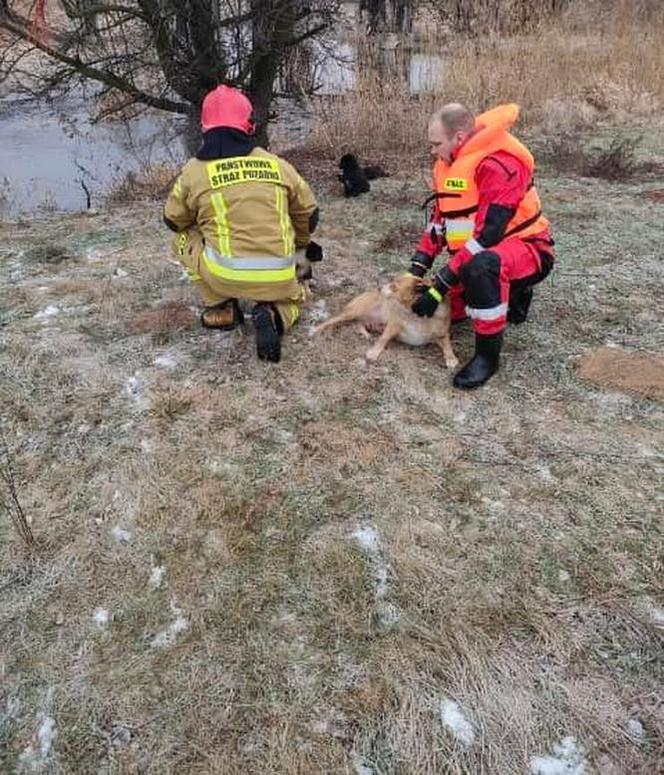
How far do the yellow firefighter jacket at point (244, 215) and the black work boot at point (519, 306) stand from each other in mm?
1463

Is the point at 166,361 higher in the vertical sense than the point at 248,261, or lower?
lower

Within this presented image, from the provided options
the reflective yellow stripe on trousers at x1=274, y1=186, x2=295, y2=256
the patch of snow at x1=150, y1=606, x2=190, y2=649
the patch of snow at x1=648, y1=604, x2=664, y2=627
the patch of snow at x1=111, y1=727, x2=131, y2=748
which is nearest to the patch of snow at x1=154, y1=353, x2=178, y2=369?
the reflective yellow stripe on trousers at x1=274, y1=186, x2=295, y2=256

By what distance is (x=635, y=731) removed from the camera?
2258 millimetres

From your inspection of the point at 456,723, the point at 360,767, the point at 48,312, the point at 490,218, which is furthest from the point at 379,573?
the point at 48,312

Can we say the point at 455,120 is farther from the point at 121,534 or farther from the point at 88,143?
the point at 88,143

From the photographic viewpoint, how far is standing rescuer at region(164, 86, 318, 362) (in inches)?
159

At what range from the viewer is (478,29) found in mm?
10477

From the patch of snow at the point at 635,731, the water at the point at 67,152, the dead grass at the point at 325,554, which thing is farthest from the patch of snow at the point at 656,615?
the water at the point at 67,152

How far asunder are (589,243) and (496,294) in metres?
2.61

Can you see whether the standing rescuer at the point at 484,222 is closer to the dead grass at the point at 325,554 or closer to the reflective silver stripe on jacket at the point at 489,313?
the reflective silver stripe on jacket at the point at 489,313

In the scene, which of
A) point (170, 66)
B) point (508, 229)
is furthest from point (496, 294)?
point (170, 66)

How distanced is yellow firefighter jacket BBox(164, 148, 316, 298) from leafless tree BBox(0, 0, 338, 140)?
3596 millimetres

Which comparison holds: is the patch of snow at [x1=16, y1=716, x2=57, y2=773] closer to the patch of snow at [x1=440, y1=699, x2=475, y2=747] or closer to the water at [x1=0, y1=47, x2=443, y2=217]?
the patch of snow at [x1=440, y1=699, x2=475, y2=747]

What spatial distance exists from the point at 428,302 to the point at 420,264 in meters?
0.44
